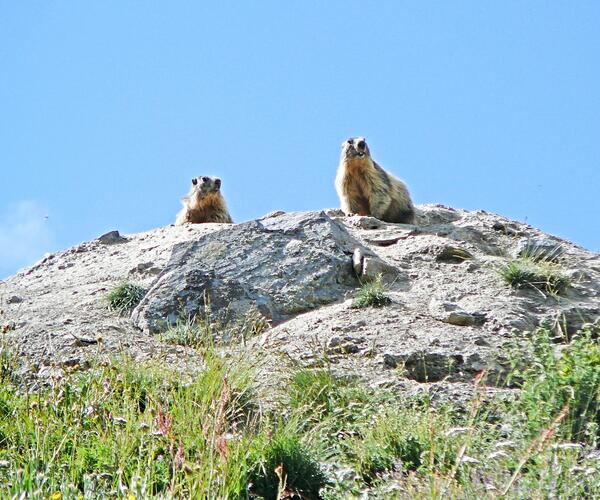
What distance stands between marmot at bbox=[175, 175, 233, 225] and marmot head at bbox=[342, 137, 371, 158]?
2394 millimetres

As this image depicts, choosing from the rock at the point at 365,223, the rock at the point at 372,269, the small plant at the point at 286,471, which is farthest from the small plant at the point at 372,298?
the small plant at the point at 286,471

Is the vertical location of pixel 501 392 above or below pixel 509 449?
above

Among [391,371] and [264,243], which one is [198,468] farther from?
[264,243]

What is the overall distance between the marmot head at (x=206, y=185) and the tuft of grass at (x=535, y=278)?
7468 millimetres

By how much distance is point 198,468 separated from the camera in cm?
588

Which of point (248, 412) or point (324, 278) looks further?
point (324, 278)

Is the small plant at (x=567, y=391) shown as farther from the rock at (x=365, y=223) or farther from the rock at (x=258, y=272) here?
the rock at (x=365, y=223)

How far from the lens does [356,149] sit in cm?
1639

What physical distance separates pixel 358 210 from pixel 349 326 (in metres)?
6.78

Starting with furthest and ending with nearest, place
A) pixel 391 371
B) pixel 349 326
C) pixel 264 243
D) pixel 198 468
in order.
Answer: pixel 264 243 → pixel 349 326 → pixel 391 371 → pixel 198 468

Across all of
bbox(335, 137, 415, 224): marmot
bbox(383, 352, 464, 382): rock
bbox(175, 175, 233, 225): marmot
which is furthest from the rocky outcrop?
bbox(175, 175, 233, 225): marmot

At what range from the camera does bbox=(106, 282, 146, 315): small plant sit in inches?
429

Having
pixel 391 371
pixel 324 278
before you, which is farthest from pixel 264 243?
pixel 391 371

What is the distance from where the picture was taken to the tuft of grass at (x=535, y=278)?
35.2 ft
